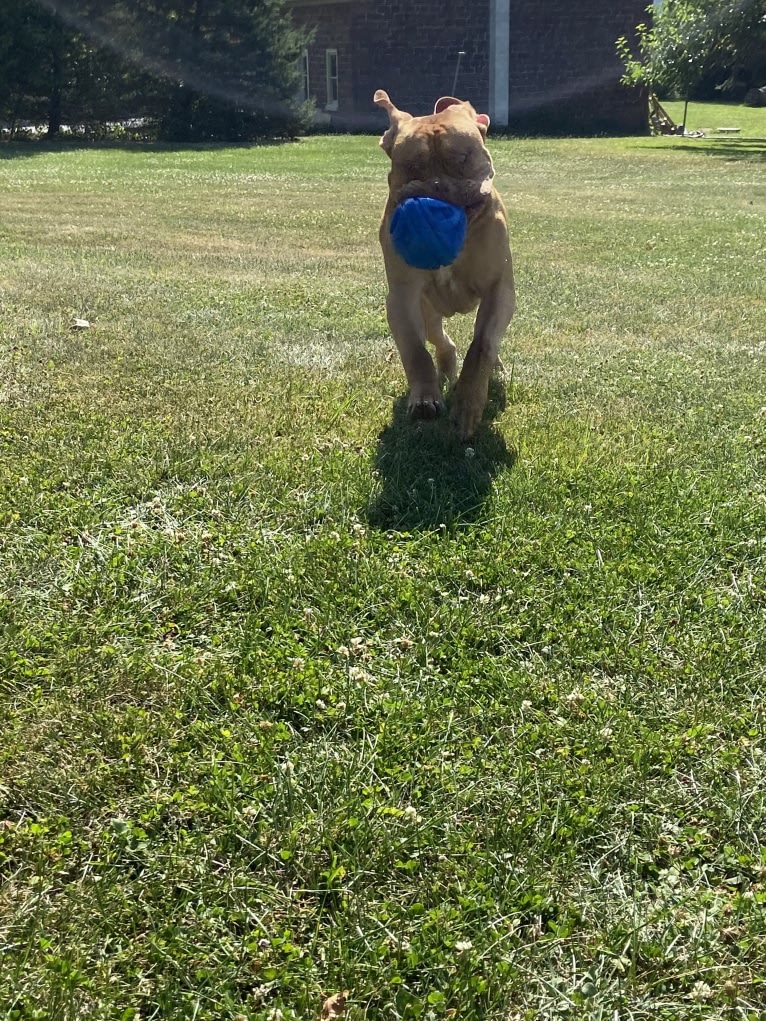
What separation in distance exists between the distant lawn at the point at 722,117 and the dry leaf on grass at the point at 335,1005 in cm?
3447

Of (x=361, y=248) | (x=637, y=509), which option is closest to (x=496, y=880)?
(x=637, y=509)

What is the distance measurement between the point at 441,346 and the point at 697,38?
25.8m

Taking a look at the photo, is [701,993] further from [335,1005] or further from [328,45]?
[328,45]

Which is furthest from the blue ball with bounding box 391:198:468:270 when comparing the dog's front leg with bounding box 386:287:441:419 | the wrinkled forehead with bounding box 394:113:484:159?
the dog's front leg with bounding box 386:287:441:419

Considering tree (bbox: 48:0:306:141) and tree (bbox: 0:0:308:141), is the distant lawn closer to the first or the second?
tree (bbox: 48:0:306:141)

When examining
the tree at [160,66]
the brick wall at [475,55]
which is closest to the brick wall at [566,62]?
the brick wall at [475,55]

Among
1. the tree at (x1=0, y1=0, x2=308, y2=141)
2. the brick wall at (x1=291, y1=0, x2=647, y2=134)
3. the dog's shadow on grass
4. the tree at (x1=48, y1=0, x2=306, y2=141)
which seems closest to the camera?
the dog's shadow on grass

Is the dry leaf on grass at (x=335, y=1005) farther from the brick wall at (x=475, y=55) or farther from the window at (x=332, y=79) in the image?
the window at (x=332, y=79)

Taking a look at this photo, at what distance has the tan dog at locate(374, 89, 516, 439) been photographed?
4125mm

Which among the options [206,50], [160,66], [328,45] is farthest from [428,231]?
[328,45]

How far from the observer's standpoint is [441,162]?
412cm

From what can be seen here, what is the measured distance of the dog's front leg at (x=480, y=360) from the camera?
14.5ft

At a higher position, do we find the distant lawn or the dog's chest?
the distant lawn

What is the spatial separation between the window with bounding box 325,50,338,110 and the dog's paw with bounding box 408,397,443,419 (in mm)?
31885
